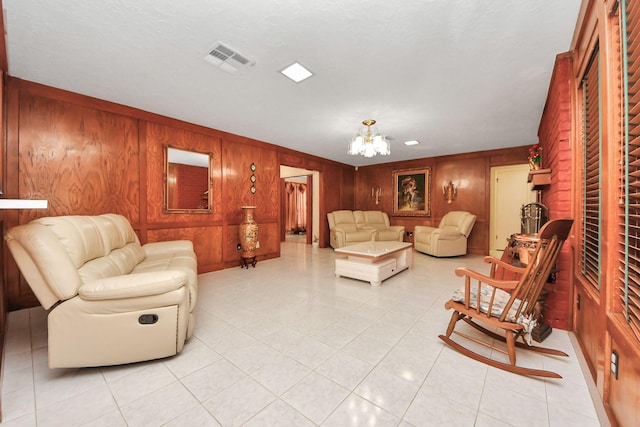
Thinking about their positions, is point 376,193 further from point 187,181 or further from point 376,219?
point 187,181

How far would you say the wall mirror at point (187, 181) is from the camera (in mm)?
3795

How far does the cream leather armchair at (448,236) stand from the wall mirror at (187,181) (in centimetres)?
477

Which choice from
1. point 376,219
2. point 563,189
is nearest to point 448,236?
point 376,219

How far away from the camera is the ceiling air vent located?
2.12 m

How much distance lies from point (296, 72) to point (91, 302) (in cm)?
251

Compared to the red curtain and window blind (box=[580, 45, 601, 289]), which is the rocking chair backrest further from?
the red curtain

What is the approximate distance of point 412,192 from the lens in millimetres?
7008

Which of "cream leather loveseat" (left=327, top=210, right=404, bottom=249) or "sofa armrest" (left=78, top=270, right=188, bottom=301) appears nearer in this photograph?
"sofa armrest" (left=78, top=270, right=188, bottom=301)

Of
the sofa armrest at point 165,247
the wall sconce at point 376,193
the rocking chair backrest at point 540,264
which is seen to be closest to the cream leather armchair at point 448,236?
the wall sconce at point 376,193

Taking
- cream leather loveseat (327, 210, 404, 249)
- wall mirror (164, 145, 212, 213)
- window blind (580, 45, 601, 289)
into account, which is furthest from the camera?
cream leather loveseat (327, 210, 404, 249)

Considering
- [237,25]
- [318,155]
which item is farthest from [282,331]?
[318,155]

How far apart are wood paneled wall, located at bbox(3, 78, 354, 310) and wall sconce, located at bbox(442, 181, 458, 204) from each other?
15.0 feet

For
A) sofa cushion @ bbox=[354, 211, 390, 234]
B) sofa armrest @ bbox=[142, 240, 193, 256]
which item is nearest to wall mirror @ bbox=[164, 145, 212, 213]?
sofa armrest @ bbox=[142, 240, 193, 256]

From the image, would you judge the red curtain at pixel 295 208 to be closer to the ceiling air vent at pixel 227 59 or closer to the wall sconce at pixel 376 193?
the wall sconce at pixel 376 193
